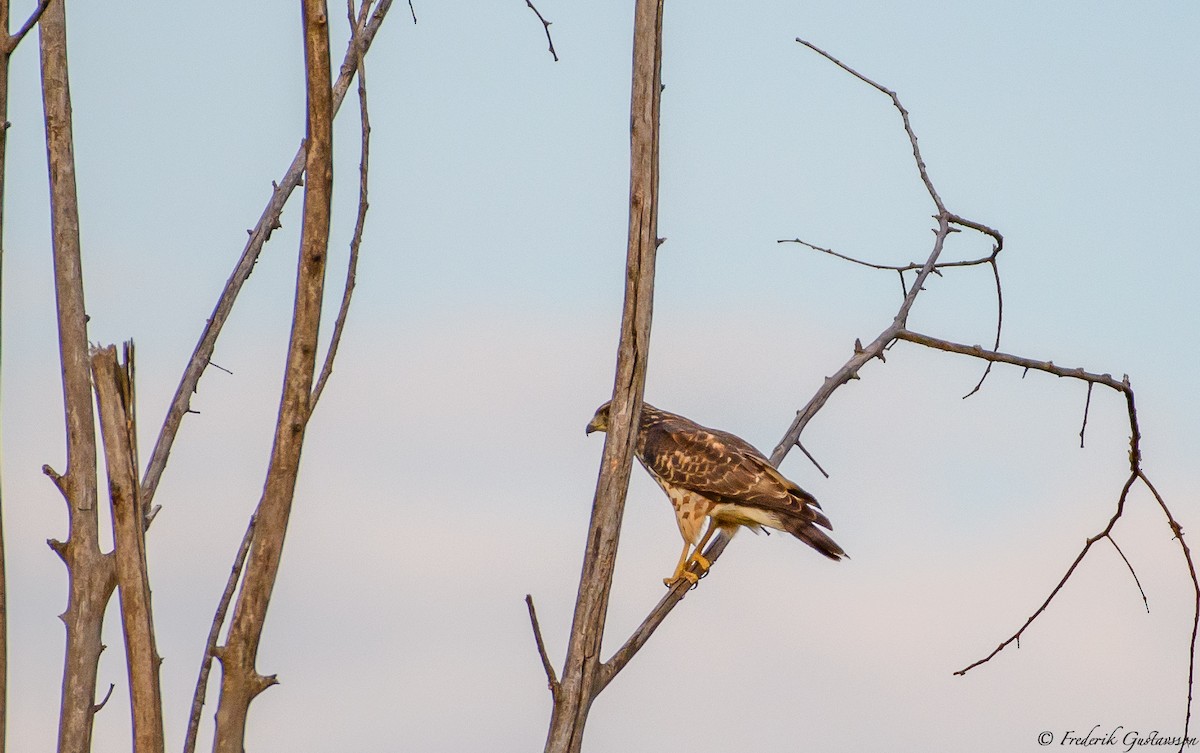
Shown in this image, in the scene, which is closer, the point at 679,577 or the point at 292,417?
the point at 292,417

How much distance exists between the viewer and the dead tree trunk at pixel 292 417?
2736 mm

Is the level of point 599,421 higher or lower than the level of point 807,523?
higher

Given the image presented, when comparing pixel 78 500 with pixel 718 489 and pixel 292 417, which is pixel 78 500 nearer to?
pixel 292 417

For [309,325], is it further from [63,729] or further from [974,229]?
[974,229]

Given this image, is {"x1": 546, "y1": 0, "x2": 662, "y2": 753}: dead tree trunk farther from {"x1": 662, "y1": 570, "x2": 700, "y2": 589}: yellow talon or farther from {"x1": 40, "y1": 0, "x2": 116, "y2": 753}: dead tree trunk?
{"x1": 662, "y1": 570, "x2": 700, "y2": 589}: yellow talon

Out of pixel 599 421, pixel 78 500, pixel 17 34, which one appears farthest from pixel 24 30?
pixel 599 421

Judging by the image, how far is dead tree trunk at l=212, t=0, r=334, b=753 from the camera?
274 centimetres

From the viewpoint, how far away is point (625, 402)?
3727mm

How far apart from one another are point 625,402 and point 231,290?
1.37 m

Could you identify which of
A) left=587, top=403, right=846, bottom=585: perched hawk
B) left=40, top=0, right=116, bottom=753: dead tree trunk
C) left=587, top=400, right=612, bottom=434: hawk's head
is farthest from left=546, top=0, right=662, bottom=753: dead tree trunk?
left=587, top=400, right=612, bottom=434: hawk's head

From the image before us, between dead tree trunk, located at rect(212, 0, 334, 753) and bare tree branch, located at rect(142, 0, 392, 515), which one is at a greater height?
bare tree branch, located at rect(142, 0, 392, 515)

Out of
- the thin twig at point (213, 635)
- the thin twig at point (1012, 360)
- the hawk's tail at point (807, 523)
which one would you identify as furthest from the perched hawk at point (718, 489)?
the thin twig at point (213, 635)

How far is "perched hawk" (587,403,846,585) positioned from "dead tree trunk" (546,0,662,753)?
7.36 ft

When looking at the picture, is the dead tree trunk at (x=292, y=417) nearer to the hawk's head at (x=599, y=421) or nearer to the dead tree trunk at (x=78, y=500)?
the dead tree trunk at (x=78, y=500)
